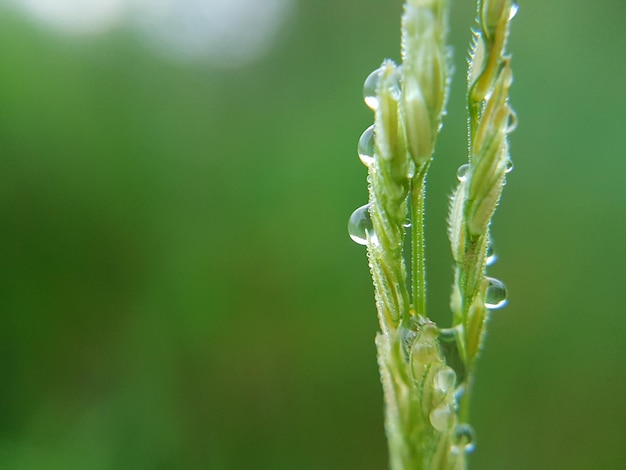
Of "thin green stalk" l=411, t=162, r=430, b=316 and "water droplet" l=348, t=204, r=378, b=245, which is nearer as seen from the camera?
"thin green stalk" l=411, t=162, r=430, b=316

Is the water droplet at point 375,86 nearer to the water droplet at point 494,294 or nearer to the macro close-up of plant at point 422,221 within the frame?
the macro close-up of plant at point 422,221

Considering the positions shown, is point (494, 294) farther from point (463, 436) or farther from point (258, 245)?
point (258, 245)

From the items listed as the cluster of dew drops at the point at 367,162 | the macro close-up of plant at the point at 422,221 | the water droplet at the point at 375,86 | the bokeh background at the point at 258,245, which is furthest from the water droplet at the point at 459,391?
the bokeh background at the point at 258,245

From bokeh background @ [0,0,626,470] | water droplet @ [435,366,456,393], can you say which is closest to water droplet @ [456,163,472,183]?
water droplet @ [435,366,456,393]

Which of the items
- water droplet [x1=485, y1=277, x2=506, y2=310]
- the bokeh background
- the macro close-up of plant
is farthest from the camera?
the bokeh background

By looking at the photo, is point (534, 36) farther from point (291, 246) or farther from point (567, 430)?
point (567, 430)

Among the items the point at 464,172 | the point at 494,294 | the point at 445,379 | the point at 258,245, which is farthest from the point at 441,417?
the point at 258,245

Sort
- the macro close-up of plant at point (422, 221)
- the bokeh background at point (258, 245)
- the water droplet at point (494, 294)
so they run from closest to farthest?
1. the macro close-up of plant at point (422, 221)
2. the water droplet at point (494, 294)
3. the bokeh background at point (258, 245)

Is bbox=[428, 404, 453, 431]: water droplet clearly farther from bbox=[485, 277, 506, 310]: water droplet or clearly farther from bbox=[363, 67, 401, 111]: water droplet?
bbox=[363, 67, 401, 111]: water droplet
